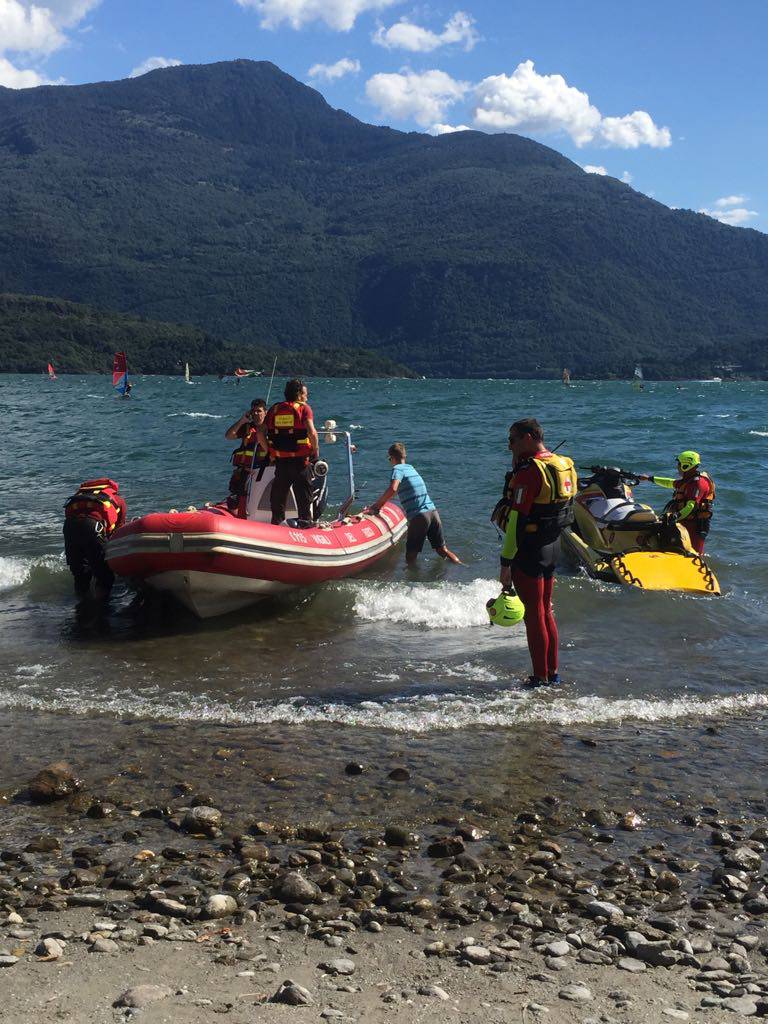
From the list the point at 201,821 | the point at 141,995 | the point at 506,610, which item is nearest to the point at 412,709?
the point at 506,610

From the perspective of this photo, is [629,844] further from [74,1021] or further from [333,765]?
[74,1021]

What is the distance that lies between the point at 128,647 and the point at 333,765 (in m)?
3.16

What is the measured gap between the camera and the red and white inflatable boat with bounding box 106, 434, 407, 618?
8.17 m

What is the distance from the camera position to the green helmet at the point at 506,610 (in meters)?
6.30

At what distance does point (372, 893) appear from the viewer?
146 inches

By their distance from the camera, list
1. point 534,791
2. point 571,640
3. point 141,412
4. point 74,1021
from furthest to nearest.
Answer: point 141,412, point 571,640, point 534,791, point 74,1021

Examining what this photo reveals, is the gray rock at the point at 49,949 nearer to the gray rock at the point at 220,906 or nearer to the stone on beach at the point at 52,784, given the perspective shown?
the gray rock at the point at 220,906

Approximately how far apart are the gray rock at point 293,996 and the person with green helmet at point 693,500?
27.9 feet

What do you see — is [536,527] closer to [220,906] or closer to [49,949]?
[220,906]

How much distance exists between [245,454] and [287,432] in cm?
169

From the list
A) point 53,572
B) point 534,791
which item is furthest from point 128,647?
point 534,791

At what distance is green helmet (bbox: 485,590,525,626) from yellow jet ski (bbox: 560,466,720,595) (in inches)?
142

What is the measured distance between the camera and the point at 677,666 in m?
7.21

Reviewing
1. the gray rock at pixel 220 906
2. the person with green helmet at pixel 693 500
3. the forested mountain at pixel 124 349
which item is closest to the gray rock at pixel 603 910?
the gray rock at pixel 220 906
